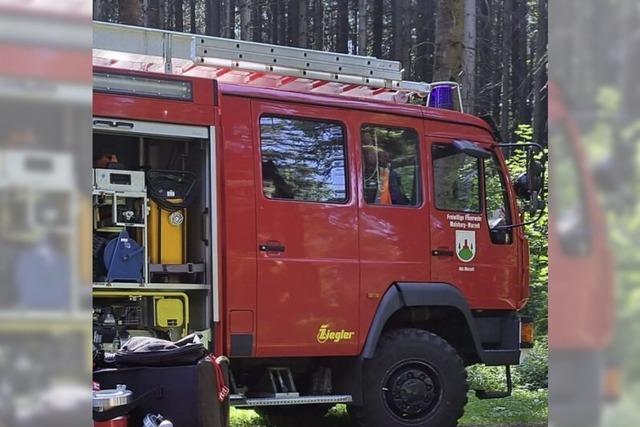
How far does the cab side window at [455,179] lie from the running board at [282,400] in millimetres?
1702

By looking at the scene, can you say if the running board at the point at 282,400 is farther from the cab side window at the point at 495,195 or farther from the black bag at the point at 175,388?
the cab side window at the point at 495,195

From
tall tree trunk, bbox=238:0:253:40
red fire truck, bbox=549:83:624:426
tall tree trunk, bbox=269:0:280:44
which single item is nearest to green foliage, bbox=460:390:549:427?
red fire truck, bbox=549:83:624:426

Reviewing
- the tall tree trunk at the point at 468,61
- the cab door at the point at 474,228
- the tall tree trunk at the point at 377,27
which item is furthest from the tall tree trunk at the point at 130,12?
the tall tree trunk at the point at 377,27

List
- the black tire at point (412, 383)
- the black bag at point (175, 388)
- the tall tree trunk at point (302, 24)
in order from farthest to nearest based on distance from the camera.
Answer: the tall tree trunk at point (302, 24), the black tire at point (412, 383), the black bag at point (175, 388)

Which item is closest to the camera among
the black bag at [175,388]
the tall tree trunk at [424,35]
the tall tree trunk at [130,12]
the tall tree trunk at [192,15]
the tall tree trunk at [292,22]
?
the black bag at [175,388]

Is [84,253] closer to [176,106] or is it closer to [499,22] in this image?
[176,106]

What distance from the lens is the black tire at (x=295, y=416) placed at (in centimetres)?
713

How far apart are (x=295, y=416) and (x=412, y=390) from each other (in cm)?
168

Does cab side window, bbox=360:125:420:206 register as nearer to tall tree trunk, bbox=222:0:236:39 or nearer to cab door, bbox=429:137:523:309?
cab door, bbox=429:137:523:309

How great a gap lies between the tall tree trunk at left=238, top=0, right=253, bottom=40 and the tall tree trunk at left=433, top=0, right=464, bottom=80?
1278cm

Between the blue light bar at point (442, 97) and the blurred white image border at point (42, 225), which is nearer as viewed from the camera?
the blurred white image border at point (42, 225)

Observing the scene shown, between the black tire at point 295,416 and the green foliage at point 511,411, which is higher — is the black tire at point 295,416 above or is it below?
above

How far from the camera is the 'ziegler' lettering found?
5.57m

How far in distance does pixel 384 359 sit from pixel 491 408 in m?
2.62
